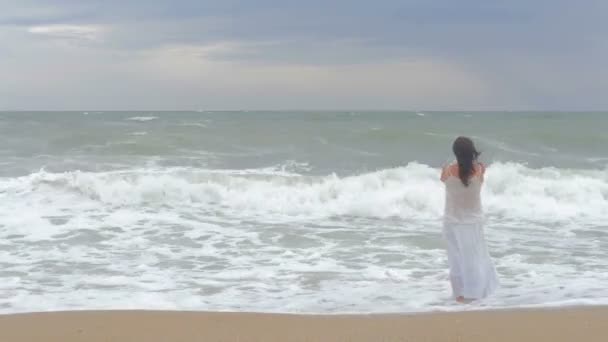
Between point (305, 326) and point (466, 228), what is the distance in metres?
1.52

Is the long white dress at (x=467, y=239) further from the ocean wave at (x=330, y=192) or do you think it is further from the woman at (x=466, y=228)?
the ocean wave at (x=330, y=192)

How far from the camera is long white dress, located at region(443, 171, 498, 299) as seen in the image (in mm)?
6031

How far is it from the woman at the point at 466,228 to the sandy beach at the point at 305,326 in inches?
11.6

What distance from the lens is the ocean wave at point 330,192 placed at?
13.3 metres

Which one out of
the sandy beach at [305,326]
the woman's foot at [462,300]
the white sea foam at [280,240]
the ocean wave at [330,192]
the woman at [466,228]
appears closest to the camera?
the sandy beach at [305,326]

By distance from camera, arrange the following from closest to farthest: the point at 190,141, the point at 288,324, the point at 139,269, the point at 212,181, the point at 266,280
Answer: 1. the point at 288,324
2. the point at 266,280
3. the point at 139,269
4. the point at 212,181
5. the point at 190,141

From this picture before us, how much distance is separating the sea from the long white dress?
0.70 feet

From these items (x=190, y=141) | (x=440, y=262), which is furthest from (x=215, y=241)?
(x=190, y=141)

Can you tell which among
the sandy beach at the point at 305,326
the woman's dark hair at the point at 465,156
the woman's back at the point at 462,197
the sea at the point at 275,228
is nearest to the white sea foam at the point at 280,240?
the sea at the point at 275,228

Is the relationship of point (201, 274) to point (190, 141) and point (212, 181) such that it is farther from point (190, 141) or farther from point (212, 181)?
point (190, 141)

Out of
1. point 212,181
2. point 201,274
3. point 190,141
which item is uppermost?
point 190,141

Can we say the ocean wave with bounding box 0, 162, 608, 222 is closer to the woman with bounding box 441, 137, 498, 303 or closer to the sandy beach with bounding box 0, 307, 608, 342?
the woman with bounding box 441, 137, 498, 303

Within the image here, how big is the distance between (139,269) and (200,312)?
221 cm

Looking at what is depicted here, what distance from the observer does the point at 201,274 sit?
25.9ft
